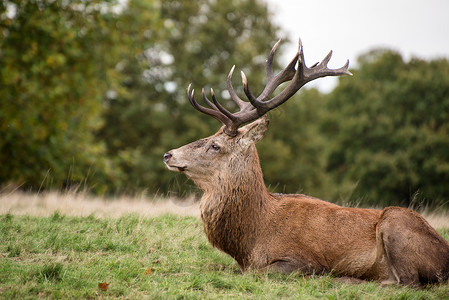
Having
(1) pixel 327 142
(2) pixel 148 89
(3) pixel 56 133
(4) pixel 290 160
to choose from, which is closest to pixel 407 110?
(1) pixel 327 142

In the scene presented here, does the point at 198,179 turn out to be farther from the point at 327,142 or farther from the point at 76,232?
the point at 327,142

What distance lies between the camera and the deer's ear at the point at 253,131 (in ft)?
20.1

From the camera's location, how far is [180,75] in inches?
929

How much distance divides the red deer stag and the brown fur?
11 mm

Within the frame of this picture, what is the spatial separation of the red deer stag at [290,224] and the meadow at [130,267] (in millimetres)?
225

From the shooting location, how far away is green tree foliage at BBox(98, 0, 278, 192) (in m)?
22.4

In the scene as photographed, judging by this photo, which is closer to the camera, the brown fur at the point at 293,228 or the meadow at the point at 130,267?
the meadow at the point at 130,267

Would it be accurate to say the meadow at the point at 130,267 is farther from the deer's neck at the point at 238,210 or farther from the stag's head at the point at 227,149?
the stag's head at the point at 227,149

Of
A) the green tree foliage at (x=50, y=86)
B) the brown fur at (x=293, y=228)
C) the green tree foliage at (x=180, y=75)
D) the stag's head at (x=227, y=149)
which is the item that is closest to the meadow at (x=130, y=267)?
the brown fur at (x=293, y=228)

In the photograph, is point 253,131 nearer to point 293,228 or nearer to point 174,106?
point 293,228

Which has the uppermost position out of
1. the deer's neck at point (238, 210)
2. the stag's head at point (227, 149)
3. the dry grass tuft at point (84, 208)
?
the stag's head at point (227, 149)

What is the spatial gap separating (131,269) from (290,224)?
2025 millimetres

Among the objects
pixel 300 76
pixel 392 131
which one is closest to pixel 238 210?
pixel 300 76

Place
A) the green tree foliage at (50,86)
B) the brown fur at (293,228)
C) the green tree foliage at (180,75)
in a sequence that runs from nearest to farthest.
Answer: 1. the brown fur at (293,228)
2. the green tree foliage at (50,86)
3. the green tree foliage at (180,75)
